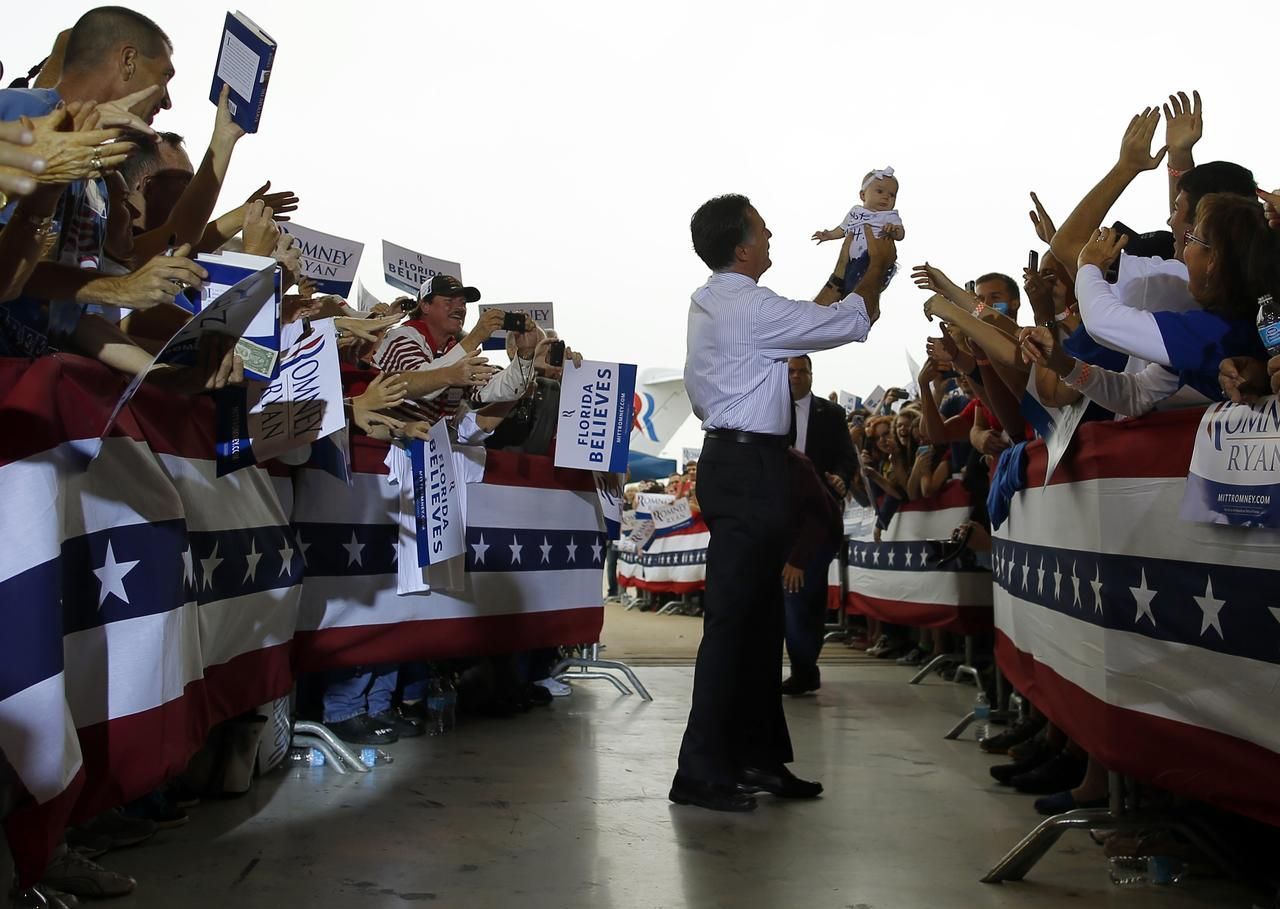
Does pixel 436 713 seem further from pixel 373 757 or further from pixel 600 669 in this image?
pixel 600 669

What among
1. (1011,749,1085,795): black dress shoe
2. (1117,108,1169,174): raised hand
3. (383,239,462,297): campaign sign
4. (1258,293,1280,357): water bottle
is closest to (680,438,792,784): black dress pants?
(1011,749,1085,795): black dress shoe

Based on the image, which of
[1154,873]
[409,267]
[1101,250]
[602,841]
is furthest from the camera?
[409,267]

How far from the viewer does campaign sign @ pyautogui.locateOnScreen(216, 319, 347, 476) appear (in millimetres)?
3639

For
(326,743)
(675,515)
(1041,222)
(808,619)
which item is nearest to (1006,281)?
(1041,222)

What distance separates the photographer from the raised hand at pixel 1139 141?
386 cm

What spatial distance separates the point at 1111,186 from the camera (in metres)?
3.87

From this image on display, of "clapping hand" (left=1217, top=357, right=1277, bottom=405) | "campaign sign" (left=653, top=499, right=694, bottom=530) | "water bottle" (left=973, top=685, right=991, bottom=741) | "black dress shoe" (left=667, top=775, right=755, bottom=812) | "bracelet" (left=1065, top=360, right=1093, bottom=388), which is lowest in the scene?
"black dress shoe" (left=667, top=775, right=755, bottom=812)

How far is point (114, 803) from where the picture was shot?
9.00 feet

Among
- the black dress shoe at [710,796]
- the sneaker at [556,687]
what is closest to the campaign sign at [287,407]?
the black dress shoe at [710,796]

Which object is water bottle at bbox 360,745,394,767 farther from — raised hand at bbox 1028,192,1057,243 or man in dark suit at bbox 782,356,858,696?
raised hand at bbox 1028,192,1057,243

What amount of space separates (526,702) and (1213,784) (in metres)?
4.16

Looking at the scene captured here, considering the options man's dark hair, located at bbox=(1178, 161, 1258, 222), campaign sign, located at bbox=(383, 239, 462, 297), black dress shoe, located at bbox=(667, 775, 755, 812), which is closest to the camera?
man's dark hair, located at bbox=(1178, 161, 1258, 222)

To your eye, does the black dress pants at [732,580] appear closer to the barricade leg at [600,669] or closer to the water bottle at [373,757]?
the water bottle at [373,757]

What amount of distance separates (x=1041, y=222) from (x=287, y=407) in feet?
8.98
